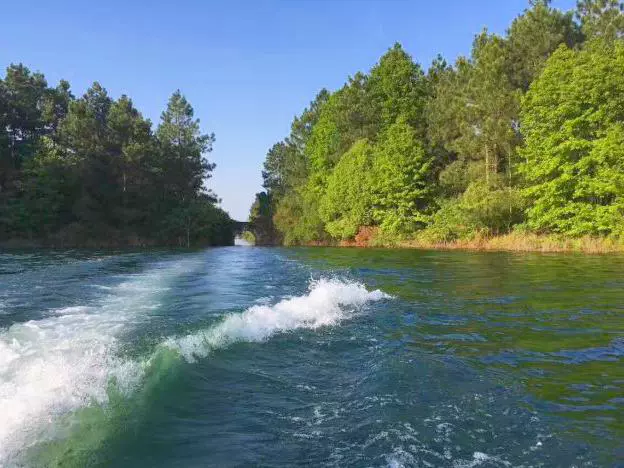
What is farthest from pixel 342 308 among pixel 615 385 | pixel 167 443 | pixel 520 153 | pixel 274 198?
pixel 274 198

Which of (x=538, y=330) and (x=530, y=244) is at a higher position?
(x=530, y=244)

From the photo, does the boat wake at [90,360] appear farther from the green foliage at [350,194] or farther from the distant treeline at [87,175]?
the distant treeline at [87,175]

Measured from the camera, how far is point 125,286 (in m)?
16.6

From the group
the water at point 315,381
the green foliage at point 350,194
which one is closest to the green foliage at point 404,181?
the green foliage at point 350,194

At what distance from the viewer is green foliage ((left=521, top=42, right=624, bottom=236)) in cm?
3069

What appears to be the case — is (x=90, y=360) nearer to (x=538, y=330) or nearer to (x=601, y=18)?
(x=538, y=330)

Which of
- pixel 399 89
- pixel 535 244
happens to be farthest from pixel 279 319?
pixel 399 89

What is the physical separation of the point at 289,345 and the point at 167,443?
4045 millimetres

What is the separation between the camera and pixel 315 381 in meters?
6.89

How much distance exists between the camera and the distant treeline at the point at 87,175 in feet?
188

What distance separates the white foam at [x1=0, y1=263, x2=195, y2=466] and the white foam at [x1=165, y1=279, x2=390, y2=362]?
1.34 metres

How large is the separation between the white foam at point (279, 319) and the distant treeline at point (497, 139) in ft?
79.3

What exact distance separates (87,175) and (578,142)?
53.7m

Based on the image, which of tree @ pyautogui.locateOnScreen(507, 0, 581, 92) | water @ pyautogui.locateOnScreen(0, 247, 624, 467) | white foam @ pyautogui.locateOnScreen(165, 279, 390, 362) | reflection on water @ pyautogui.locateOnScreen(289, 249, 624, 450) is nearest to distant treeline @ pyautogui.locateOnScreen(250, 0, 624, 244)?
tree @ pyautogui.locateOnScreen(507, 0, 581, 92)
